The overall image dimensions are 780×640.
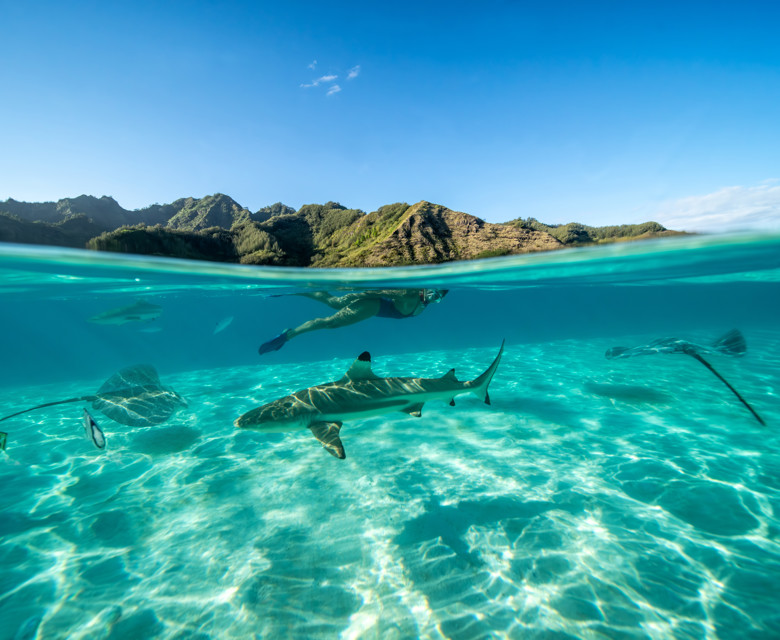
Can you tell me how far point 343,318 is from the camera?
916 centimetres

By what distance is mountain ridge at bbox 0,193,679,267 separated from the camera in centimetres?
1041

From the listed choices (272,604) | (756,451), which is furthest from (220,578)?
(756,451)

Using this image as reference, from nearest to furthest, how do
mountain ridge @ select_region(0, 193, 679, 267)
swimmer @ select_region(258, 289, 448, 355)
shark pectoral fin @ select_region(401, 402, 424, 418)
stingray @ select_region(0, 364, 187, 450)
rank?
1. shark pectoral fin @ select_region(401, 402, 424, 418)
2. stingray @ select_region(0, 364, 187, 450)
3. swimmer @ select_region(258, 289, 448, 355)
4. mountain ridge @ select_region(0, 193, 679, 267)

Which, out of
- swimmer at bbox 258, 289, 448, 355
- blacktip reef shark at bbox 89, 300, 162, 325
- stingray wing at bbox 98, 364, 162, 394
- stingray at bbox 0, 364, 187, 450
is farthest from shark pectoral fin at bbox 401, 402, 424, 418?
blacktip reef shark at bbox 89, 300, 162, 325

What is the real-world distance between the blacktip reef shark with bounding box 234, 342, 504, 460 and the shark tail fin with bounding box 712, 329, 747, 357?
24.0ft

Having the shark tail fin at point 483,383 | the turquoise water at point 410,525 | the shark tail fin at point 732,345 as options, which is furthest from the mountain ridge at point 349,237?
the shark tail fin at point 483,383

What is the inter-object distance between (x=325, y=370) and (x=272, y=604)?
45.6ft

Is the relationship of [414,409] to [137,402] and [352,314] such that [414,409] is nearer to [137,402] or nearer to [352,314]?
[352,314]

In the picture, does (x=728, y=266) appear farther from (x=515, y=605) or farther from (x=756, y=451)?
(x=515, y=605)

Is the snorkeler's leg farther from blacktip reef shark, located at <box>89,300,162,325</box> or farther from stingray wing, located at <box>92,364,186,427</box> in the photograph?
blacktip reef shark, located at <box>89,300,162,325</box>

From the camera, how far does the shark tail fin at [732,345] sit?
8789 mm

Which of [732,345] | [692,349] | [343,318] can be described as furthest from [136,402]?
[732,345]

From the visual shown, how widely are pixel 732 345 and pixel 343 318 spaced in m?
10.8

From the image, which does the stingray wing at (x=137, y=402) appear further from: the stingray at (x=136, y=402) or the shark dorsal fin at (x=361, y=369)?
the shark dorsal fin at (x=361, y=369)
